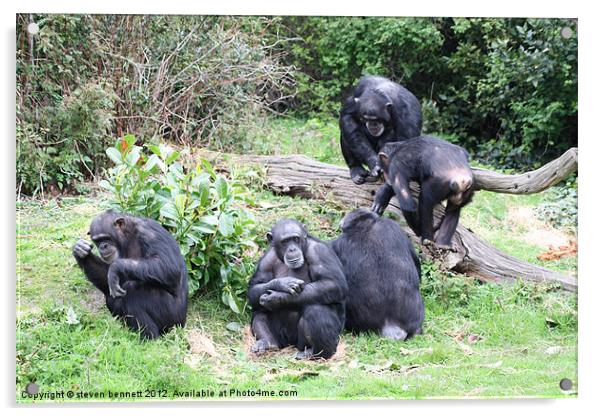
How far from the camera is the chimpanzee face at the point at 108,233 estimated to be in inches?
188

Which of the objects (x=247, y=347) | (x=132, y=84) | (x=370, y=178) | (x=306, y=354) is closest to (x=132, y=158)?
(x=132, y=84)

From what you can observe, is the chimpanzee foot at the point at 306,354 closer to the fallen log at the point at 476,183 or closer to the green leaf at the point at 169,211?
the green leaf at the point at 169,211

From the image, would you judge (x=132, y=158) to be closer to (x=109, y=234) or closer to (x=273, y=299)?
(x=109, y=234)

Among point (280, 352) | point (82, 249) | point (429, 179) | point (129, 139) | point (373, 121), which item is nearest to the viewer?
point (82, 249)

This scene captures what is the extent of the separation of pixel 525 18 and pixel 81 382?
3.37 meters

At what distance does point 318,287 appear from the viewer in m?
4.93

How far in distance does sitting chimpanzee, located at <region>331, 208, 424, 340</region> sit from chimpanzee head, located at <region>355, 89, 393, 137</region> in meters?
0.92

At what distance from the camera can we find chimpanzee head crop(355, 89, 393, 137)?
237 inches

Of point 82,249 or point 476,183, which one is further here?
point 476,183

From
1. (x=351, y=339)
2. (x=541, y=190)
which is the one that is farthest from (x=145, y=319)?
(x=541, y=190)

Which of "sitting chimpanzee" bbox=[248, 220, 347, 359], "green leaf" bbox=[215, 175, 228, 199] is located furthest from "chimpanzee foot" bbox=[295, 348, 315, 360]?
"green leaf" bbox=[215, 175, 228, 199]

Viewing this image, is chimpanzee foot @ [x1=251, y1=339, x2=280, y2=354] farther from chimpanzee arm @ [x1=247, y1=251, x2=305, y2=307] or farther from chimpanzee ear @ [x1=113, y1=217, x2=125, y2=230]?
chimpanzee ear @ [x1=113, y1=217, x2=125, y2=230]

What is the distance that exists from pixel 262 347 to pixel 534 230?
82.6 inches
